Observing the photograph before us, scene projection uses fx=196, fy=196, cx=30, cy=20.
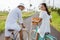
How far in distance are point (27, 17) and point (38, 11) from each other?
213 millimetres

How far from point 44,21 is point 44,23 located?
0.04m

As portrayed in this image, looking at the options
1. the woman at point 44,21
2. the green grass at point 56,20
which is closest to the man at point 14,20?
the woman at point 44,21

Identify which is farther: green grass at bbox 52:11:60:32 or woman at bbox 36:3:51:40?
green grass at bbox 52:11:60:32

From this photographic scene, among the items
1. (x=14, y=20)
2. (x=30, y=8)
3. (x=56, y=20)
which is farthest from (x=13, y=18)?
(x=56, y=20)

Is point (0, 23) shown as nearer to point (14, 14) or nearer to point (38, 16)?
point (14, 14)

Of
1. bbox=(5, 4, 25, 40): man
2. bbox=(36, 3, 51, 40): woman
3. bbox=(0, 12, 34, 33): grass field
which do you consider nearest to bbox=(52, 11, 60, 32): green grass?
bbox=(36, 3, 51, 40): woman

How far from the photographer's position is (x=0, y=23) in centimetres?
322

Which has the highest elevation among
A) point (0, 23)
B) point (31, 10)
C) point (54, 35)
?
point (31, 10)

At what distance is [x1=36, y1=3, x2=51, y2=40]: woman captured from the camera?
3117mm

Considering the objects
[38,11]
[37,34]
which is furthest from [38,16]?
[37,34]

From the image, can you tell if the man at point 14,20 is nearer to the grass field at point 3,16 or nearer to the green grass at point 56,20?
the grass field at point 3,16

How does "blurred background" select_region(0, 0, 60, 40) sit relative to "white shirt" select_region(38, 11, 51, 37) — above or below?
above

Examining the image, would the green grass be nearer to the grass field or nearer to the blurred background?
the blurred background

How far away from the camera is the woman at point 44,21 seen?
3117mm
